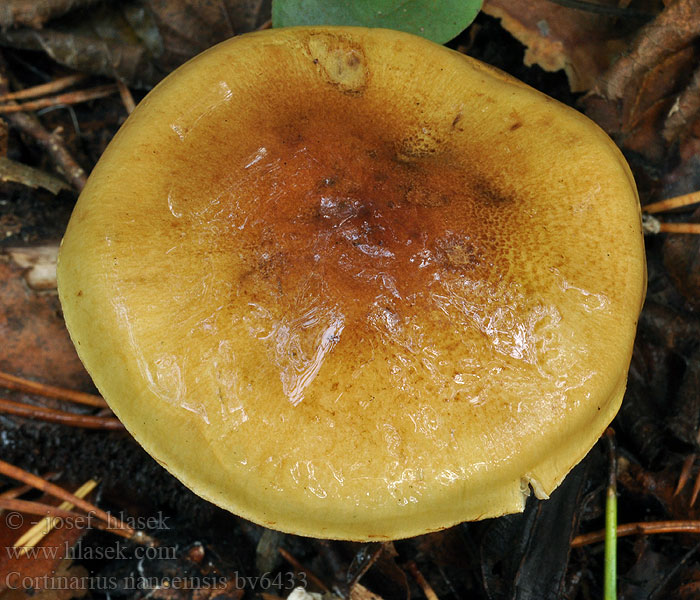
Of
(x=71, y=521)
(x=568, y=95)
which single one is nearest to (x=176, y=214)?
(x=71, y=521)

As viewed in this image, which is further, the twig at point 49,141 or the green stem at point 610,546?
the twig at point 49,141

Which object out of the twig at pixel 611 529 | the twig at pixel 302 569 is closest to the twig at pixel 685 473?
the twig at pixel 611 529

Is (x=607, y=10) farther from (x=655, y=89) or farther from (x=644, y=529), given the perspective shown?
(x=644, y=529)

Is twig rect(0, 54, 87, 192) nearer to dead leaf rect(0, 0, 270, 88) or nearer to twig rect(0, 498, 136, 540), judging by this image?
dead leaf rect(0, 0, 270, 88)

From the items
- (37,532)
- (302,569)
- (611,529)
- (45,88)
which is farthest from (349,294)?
(45,88)

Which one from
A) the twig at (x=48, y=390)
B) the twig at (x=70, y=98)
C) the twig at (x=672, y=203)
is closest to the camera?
the twig at (x=48, y=390)

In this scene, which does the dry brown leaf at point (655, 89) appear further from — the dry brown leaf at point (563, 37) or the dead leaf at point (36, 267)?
the dead leaf at point (36, 267)
